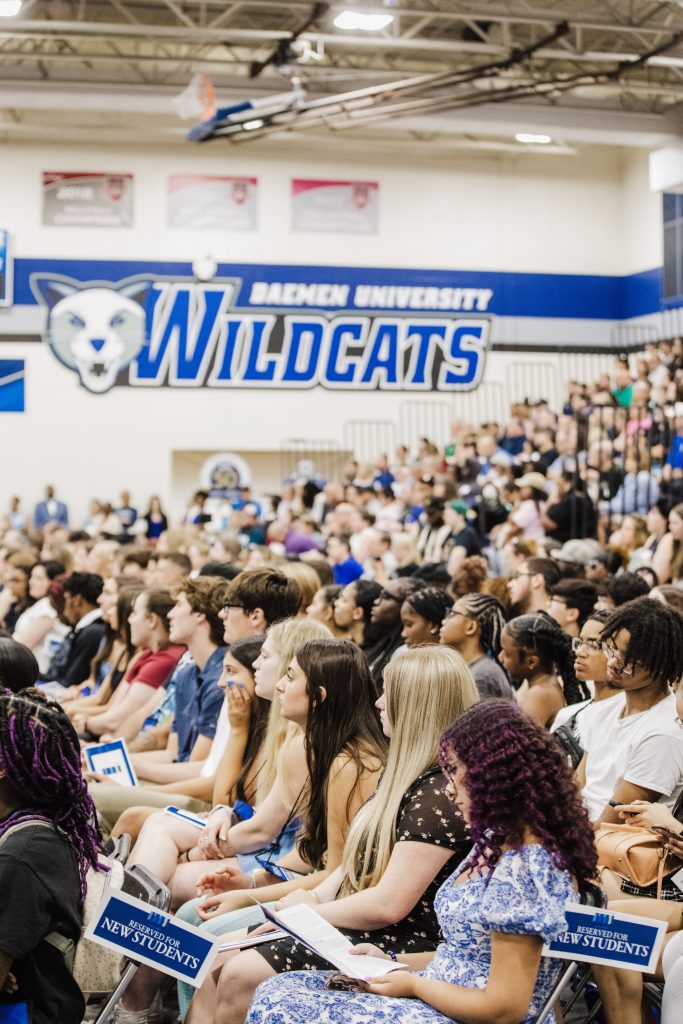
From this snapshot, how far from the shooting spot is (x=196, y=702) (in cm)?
502

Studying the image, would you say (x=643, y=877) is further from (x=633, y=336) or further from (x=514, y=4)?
(x=633, y=336)

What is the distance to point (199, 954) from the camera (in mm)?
2420

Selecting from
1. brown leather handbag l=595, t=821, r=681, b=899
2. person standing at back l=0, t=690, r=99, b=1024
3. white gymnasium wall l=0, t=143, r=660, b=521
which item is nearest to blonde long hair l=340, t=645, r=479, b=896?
brown leather handbag l=595, t=821, r=681, b=899

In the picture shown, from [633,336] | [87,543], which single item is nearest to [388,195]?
[633,336]

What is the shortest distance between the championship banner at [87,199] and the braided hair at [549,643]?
15.1 metres

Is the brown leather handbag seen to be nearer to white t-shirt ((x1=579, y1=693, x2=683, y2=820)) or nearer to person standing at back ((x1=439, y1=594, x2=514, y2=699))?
white t-shirt ((x1=579, y1=693, x2=683, y2=820))

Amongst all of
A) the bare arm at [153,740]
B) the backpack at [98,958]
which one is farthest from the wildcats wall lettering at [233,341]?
the backpack at [98,958]

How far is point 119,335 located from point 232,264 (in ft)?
6.55

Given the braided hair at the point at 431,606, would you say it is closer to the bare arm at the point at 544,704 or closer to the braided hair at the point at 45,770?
the bare arm at the point at 544,704

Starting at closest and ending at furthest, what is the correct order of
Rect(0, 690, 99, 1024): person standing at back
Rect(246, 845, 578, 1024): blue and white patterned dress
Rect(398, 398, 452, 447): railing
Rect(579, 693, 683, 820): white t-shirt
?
Rect(246, 845, 578, 1024): blue and white patterned dress < Rect(0, 690, 99, 1024): person standing at back < Rect(579, 693, 683, 820): white t-shirt < Rect(398, 398, 452, 447): railing

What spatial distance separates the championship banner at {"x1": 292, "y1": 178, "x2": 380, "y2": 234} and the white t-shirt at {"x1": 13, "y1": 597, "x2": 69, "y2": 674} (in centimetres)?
1203

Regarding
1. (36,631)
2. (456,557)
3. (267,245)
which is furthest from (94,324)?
(456,557)

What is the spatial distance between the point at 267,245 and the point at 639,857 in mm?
16639

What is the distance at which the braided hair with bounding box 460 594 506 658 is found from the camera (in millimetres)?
4879
